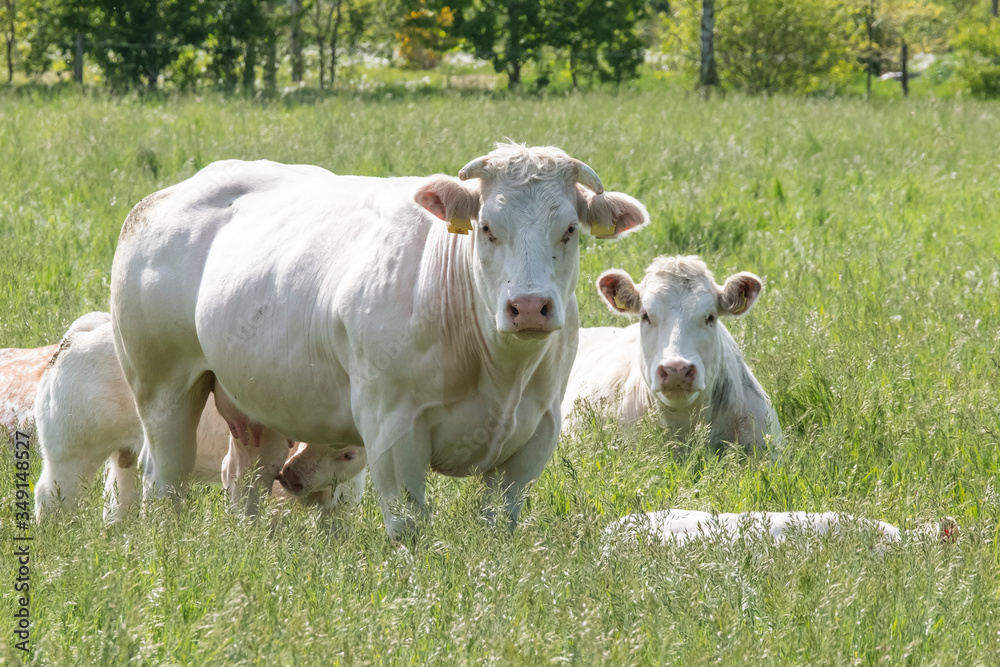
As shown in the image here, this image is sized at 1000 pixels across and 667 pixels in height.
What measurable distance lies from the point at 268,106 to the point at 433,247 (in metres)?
15.1

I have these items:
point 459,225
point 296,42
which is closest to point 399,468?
point 459,225

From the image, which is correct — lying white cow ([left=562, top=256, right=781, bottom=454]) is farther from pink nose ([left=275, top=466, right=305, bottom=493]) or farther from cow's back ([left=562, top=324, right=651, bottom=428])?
pink nose ([left=275, top=466, right=305, bottom=493])

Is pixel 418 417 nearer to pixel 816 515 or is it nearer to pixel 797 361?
pixel 816 515

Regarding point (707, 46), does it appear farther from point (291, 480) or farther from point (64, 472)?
point (64, 472)

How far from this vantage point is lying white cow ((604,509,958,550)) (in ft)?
13.2

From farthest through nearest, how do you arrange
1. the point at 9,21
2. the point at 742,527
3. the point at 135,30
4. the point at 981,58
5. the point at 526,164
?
the point at 981,58
the point at 9,21
the point at 135,30
the point at 526,164
the point at 742,527

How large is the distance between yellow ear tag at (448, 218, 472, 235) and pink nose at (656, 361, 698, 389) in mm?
2212

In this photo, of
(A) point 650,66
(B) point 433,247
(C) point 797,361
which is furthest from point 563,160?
(A) point 650,66

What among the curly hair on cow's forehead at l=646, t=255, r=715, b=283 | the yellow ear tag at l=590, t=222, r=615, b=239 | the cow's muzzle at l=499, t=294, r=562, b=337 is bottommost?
the curly hair on cow's forehead at l=646, t=255, r=715, b=283

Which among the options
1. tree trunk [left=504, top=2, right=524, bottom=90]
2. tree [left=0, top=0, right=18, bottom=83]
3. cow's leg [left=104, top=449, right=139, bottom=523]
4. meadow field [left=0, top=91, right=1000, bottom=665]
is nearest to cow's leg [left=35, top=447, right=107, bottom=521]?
meadow field [left=0, top=91, right=1000, bottom=665]

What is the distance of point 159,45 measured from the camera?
2767cm

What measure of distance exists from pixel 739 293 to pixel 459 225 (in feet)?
9.02

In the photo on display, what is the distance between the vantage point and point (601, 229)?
4.48 m

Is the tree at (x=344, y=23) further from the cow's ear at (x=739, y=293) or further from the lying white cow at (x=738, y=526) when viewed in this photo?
the lying white cow at (x=738, y=526)
